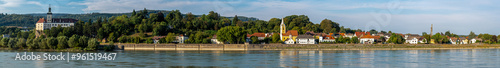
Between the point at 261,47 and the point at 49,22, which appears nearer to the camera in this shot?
the point at 261,47

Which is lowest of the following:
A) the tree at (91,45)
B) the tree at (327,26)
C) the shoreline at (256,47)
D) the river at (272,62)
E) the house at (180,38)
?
the river at (272,62)

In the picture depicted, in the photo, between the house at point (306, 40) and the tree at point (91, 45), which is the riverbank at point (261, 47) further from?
the tree at point (91, 45)

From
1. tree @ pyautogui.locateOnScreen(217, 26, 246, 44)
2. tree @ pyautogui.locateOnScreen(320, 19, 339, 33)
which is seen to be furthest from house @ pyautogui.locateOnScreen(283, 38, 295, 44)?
tree @ pyautogui.locateOnScreen(320, 19, 339, 33)

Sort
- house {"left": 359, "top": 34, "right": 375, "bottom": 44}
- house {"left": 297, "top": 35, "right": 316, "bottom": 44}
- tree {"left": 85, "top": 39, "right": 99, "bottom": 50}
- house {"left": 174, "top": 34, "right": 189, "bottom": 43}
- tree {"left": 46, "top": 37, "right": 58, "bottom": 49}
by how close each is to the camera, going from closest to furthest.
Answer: tree {"left": 85, "top": 39, "right": 99, "bottom": 50}
tree {"left": 46, "top": 37, "right": 58, "bottom": 49}
house {"left": 297, "top": 35, "right": 316, "bottom": 44}
house {"left": 174, "top": 34, "right": 189, "bottom": 43}
house {"left": 359, "top": 34, "right": 375, "bottom": 44}

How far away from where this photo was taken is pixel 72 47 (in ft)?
214

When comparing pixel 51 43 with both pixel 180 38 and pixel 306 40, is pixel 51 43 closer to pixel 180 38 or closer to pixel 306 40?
pixel 180 38

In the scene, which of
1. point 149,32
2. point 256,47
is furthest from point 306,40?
point 149,32

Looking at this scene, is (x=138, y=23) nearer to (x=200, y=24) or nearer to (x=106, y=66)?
(x=200, y=24)

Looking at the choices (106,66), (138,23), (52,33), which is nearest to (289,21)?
(138,23)

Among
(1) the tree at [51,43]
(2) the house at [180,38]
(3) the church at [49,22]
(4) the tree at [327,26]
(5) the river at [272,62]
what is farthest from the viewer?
(3) the church at [49,22]

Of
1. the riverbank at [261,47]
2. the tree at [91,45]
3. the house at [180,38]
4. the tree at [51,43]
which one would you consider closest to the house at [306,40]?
the riverbank at [261,47]

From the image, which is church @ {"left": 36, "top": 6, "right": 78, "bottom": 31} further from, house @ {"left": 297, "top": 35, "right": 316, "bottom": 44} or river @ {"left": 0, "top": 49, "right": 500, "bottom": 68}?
river @ {"left": 0, "top": 49, "right": 500, "bottom": 68}

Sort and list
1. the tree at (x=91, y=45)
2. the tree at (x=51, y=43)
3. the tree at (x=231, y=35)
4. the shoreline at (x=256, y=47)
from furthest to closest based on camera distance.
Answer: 1. the tree at (x=231, y=35)
2. the shoreline at (x=256, y=47)
3. the tree at (x=51, y=43)
4. the tree at (x=91, y=45)

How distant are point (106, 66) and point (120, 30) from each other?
6284 centimetres
